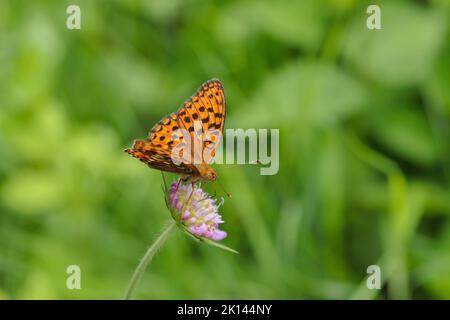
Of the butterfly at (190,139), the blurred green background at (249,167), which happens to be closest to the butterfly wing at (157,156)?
the butterfly at (190,139)

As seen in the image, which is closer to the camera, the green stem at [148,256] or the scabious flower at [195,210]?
the green stem at [148,256]

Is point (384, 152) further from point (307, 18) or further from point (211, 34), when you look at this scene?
point (211, 34)

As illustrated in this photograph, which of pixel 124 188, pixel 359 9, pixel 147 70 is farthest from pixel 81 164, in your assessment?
pixel 359 9

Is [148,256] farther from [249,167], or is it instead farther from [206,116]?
[249,167]

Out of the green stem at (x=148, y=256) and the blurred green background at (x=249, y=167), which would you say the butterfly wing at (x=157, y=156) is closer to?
the green stem at (x=148, y=256)

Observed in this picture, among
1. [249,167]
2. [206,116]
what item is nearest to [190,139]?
[206,116]

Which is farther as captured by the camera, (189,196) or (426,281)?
(426,281)
